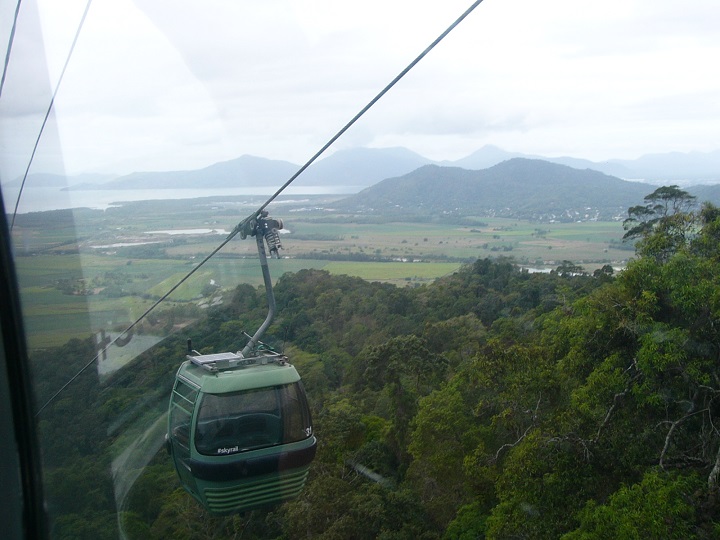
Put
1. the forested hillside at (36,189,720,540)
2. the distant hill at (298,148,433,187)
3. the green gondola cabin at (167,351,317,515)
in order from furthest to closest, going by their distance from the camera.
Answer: the distant hill at (298,148,433,187) → the forested hillside at (36,189,720,540) → the green gondola cabin at (167,351,317,515)

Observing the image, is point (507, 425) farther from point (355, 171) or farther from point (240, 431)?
point (355, 171)

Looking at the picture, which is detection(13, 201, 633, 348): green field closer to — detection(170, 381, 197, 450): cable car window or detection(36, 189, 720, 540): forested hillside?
detection(36, 189, 720, 540): forested hillside

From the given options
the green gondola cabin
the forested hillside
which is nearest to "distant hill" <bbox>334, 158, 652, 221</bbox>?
the forested hillside

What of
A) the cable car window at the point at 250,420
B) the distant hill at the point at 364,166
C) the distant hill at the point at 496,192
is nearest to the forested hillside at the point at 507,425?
the cable car window at the point at 250,420

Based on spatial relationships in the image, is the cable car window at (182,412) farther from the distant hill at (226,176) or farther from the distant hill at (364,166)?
the distant hill at (364,166)

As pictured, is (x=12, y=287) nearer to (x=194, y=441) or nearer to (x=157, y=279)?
(x=194, y=441)

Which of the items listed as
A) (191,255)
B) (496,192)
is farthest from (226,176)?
(496,192)
